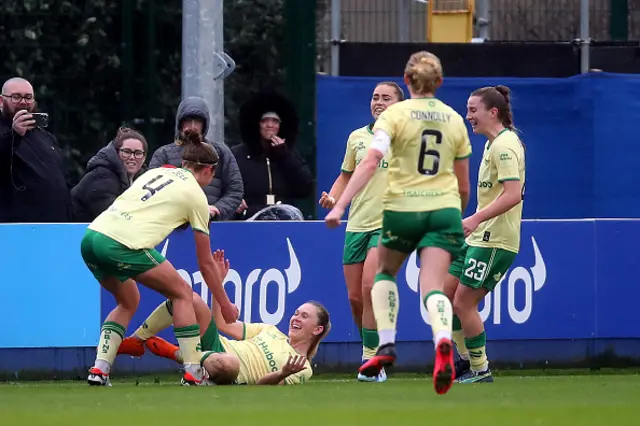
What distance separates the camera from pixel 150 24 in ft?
50.3

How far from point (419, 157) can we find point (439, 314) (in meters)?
0.93

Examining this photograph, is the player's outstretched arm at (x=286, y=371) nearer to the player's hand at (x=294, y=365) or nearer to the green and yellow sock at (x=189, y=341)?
the player's hand at (x=294, y=365)

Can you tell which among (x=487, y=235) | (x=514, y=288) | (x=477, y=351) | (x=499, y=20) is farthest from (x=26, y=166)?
(x=499, y=20)

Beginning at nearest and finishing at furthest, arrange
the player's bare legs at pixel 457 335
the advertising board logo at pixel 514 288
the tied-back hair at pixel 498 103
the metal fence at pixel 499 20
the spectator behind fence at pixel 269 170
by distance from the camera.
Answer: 1. the tied-back hair at pixel 498 103
2. the player's bare legs at pixel 457 335
3. the advertising board logo at pixel 514 288
4. the spectator behind fence at pixel 269 170
5. the metal fence at pixel 499 20

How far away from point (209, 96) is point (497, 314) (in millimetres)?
3203

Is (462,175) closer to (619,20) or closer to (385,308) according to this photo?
(385,308)

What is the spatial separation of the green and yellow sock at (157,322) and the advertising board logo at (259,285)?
1.36 m

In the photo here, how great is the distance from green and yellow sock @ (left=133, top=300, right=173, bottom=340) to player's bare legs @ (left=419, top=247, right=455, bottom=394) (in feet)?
8.07

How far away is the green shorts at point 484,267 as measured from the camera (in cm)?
1090

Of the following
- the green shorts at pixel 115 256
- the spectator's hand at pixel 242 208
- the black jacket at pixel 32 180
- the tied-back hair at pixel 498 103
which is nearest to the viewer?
the green shorts at pixel 115 256

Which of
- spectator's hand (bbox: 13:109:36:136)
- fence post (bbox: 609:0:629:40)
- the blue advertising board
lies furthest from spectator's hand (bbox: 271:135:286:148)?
fence post (bbox: 609:0:629:40)

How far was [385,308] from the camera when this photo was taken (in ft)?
29.9

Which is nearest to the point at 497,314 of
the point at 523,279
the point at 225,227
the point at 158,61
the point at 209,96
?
the point at 523,279

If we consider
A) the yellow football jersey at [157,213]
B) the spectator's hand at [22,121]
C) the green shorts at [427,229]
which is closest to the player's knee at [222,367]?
the yellow football jersey at [157,213]
